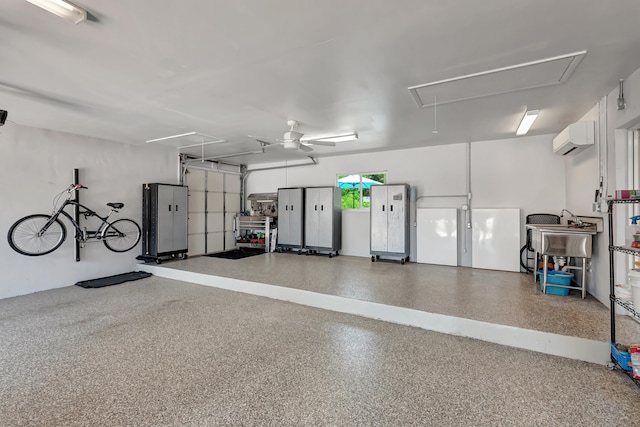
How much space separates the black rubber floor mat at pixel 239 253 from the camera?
23.9 ft

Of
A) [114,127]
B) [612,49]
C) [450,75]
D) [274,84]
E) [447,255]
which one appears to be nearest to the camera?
[612,49]

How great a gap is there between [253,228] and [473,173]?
5.82 metres

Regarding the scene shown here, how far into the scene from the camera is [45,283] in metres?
4.96

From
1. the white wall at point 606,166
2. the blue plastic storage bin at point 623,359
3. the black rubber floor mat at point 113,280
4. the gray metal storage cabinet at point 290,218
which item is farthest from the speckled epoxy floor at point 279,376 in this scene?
the gray metal storage cabinet at point 290,218

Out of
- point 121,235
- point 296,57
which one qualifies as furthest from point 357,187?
point 121,235

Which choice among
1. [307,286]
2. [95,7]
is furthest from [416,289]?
[95,7]

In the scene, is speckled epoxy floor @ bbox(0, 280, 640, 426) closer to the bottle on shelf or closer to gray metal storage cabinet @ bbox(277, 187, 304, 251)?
the bottle on shelf

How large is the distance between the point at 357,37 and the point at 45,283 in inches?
243

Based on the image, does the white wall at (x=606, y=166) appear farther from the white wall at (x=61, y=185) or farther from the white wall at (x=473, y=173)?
the white wall at (x=61, y=185)

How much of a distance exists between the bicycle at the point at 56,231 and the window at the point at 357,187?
4.88m

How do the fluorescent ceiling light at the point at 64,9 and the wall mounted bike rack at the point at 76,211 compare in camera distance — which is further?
the wall mounted bike rack at the point at 76,211

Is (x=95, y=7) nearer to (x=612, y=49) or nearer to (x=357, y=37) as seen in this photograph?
(x=357, y=37)

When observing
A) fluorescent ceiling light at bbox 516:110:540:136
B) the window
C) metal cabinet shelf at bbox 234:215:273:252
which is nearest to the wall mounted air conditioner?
fluorescent ceiling light at bbox 516:110:540:136

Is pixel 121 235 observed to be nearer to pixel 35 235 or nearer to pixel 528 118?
pixel 35 235
